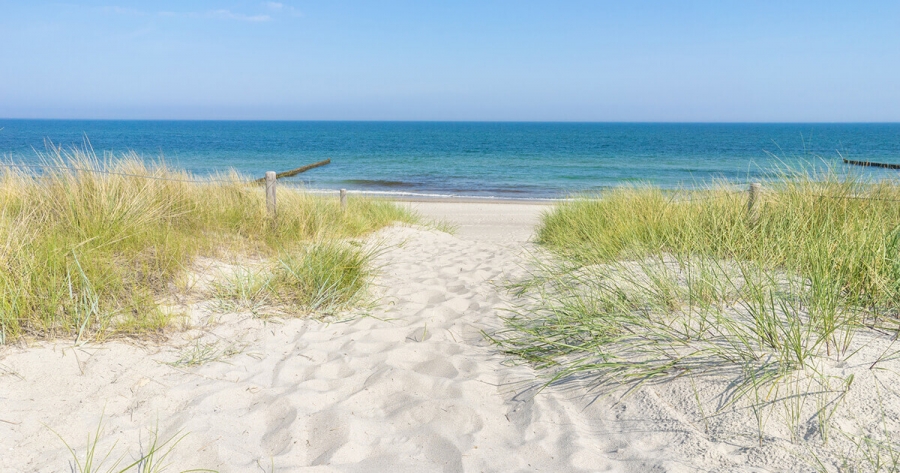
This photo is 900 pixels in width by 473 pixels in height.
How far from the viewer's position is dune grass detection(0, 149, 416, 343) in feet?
10.3

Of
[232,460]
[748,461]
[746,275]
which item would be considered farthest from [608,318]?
[232,460]

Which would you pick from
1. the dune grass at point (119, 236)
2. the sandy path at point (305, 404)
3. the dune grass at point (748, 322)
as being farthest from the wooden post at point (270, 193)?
the dune grass at point (748, 322)

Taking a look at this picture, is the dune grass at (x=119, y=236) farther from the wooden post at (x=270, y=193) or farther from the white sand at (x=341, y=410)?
the white sand at (x=341, y=410)

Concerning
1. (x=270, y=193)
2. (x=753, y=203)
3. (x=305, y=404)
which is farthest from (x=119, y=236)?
(x=753, y=203)

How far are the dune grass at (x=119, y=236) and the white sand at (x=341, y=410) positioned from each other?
0.30 meters

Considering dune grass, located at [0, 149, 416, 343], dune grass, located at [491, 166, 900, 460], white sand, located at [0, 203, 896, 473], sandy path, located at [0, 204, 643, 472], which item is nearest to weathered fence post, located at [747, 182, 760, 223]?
dune grass, located at [491, 166, 900, 460]

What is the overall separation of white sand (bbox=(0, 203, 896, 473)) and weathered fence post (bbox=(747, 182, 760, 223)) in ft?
8.75

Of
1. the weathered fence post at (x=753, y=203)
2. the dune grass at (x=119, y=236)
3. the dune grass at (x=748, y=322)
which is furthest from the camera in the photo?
the weathered fence post at (x=753, y=203)

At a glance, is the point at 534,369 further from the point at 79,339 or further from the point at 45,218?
the point at 45,218

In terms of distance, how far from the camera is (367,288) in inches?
175

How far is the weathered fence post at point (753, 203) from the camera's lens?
16.6ft

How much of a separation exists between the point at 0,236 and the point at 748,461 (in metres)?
4.15

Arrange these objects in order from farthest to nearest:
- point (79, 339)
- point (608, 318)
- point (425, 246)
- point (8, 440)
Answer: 1. point (425, 246)
2. point (608, 318)
3. point (79, 339)
4. point (8, 440)

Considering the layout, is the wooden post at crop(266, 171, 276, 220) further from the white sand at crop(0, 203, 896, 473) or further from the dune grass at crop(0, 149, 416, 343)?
the white sand at crop(0, 203, 896, 473)
